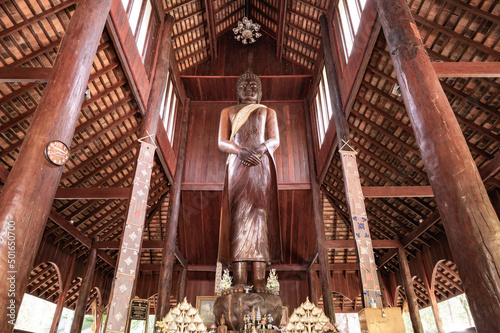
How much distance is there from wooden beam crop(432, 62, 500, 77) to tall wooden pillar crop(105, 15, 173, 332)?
5909 millimetres

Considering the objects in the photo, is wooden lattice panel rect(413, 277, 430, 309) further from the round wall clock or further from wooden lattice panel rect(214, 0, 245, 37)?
the round wall clock

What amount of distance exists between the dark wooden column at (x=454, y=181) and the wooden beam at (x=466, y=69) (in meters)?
0.62

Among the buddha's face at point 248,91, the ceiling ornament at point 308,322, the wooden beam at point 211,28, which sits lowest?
the ceiling ornament at point 308,322

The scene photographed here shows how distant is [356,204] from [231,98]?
774 cm

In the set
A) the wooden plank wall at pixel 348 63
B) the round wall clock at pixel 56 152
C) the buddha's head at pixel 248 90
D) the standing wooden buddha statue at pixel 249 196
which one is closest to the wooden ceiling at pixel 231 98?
the wooden plank wall at pixel 348 63

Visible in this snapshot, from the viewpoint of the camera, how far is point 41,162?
360 centimetres

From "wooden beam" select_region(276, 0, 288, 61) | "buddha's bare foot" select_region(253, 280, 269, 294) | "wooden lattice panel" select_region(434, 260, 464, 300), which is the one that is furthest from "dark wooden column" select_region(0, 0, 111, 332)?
"wooden lattice panel" select_region(434, 260, 464, 300)

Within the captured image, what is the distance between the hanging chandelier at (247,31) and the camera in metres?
13.7

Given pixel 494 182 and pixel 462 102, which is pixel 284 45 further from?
pixel 494 182

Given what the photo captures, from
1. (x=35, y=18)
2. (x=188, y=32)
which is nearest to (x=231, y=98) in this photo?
(x=188, y=32)

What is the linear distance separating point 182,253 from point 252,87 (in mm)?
8420

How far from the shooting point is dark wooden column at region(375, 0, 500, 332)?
10.3 feet

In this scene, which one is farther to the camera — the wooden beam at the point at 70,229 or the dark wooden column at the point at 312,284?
the dark wooden column at the point at 312,284

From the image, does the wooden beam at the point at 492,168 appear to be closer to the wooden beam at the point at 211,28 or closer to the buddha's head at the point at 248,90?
the buddha's head at the point at 248,90
